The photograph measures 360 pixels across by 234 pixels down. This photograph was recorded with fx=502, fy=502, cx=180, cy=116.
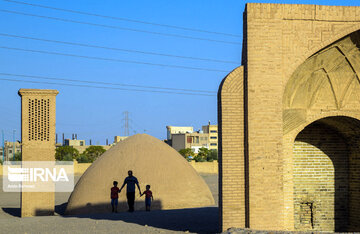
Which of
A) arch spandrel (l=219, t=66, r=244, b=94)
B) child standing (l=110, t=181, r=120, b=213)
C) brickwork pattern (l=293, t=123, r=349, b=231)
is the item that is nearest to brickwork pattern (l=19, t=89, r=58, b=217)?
child standing (l=110, t=181, r=120, b=213)

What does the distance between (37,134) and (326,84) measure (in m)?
10.1

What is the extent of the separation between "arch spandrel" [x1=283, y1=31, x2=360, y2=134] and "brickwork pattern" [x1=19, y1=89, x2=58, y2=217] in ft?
30.4

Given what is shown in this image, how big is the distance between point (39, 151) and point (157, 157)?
404cm

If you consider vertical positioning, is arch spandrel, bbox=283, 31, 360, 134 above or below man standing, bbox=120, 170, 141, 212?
above

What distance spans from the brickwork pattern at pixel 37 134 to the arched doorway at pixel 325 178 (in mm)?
8721

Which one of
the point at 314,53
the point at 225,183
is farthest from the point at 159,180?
the point at 314,53

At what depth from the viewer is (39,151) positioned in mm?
16656

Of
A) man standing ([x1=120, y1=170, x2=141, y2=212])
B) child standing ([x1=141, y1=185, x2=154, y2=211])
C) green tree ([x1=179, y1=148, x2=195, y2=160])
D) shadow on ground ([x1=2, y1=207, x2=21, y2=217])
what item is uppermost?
green tree ([x1=179, y1=148, x2=195, y2=160])

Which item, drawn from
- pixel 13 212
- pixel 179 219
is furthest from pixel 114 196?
pixel 13 212

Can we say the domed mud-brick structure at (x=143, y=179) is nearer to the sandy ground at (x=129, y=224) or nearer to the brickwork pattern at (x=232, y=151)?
the sandy ground at (x=129, y=224)

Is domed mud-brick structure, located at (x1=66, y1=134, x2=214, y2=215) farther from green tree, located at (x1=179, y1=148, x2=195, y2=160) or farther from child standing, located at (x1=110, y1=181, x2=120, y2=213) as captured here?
green tree, located at (x1=179, y1=148, x2=195, y2=160)

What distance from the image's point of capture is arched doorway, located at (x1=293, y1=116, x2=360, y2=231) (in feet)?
37.9

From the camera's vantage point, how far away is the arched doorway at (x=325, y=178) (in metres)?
11.5

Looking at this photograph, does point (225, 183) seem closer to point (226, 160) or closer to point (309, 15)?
point (226, 160)
